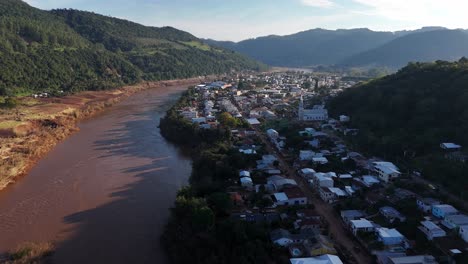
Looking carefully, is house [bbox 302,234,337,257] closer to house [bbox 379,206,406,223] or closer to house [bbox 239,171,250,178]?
house [bbox 379,206,406,223]

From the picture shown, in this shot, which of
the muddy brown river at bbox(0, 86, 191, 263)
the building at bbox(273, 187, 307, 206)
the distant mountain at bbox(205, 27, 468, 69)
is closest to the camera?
the muddy brown river at bbox(0, 86, 191, 263)

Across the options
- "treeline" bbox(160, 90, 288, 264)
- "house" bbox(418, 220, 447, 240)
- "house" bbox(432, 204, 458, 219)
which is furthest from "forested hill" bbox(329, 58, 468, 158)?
"treeline" bbox(160, 90, 288, 264)

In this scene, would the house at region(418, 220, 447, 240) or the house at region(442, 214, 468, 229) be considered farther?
the house at region(442, 214, 468, 229)

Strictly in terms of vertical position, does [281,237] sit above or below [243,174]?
below

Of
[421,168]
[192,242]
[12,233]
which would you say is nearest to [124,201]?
[12,233]

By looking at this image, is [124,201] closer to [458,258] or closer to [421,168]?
[458,258]

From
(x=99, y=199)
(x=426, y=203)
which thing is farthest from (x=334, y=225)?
(x=99, y=199)

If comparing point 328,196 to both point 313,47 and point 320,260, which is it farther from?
point 313,47
